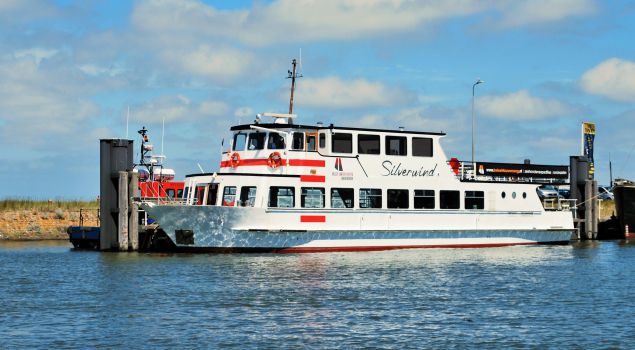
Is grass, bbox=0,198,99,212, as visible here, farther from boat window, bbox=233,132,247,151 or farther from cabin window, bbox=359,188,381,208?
cabin window, bbox=359,188,381,208

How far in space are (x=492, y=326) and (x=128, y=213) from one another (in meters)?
21.5

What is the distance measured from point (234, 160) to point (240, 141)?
851 millimetres

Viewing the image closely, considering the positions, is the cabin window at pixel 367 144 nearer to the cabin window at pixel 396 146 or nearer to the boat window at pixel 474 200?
the cabin window at pixel 396 146

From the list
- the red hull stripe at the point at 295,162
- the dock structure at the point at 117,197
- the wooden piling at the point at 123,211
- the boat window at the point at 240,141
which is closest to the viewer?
the red hull stripe at the point at 295,162

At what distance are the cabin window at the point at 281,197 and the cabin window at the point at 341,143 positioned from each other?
2835 mm

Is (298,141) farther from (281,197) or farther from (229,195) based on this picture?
(229,195)

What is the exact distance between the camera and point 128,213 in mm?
39281

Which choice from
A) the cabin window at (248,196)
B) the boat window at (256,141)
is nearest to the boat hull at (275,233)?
the cabin window at (248,196)

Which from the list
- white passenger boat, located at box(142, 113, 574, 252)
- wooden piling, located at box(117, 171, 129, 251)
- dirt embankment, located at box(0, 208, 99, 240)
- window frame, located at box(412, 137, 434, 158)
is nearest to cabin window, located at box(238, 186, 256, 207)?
white passenger boat, located at box(142, 113, 574, 252)

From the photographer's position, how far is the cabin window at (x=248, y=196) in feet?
122

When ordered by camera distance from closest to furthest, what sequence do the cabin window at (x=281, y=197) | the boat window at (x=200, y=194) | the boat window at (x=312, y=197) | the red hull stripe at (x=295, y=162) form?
1. the cabin window at (x=281, y=197)
2. the boat window at (x=200, y=194)
3. the boat window at (x=312, y=197)
4. the red hull stripe at (x=295, y=162)

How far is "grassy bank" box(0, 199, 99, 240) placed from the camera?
54875 mm

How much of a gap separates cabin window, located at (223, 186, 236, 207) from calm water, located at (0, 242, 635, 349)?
2121 mm

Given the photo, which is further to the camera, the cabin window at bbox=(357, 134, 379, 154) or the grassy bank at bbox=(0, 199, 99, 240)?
the grassy bank at bbox=(0, 199, 99, 240)
